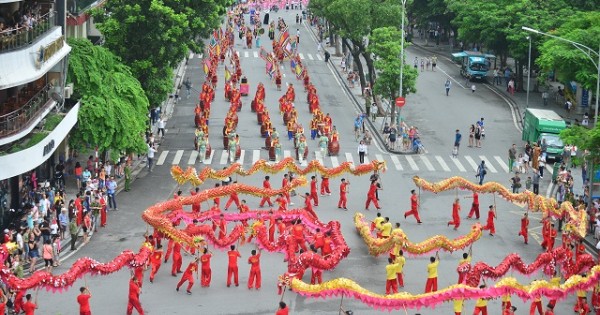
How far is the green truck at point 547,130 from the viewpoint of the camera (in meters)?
56.3

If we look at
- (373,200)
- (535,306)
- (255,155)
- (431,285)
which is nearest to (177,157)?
(255,155)

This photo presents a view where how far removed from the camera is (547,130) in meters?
57.6

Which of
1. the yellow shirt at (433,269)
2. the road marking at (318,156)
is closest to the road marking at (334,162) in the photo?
the road marking at (318,156)

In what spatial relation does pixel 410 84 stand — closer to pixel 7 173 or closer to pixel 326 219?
pixel 326 219

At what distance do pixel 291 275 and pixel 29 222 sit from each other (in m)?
11.0

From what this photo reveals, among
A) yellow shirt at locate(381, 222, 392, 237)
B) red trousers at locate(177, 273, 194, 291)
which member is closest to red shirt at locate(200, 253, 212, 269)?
red trousers at locate(177, 273, 194, 291)

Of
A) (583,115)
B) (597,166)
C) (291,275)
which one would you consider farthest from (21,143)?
(583,115)

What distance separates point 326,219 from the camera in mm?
43844

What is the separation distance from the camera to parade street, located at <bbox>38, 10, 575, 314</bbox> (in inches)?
1315

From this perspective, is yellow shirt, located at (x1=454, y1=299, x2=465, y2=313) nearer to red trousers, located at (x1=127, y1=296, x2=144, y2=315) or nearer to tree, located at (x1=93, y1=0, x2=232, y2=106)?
red trousers, located at (x1=127, y1=296, x2=144, y2=315)

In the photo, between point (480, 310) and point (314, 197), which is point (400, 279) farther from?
point (314, 197)

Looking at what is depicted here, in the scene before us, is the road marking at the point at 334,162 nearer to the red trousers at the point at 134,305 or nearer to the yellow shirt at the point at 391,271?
the yellow shirt at the point at 391,271

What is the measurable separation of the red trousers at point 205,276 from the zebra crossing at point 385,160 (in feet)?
62.7

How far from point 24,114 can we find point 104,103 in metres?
6.89
